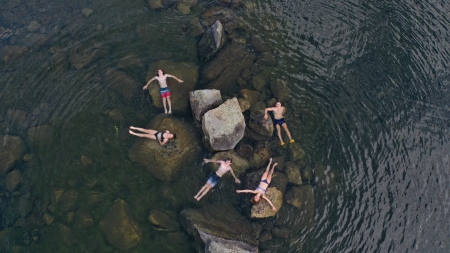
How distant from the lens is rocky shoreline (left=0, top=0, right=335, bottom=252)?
14.7 metres

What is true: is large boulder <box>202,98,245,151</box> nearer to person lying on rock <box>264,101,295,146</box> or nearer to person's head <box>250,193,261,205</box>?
person lying on rock <box>264,101,295,146</box>

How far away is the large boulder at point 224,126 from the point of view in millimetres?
15516

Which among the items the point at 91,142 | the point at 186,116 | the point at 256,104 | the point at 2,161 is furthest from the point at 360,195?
the point at 2,161

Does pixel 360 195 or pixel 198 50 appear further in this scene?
pixel 198 50

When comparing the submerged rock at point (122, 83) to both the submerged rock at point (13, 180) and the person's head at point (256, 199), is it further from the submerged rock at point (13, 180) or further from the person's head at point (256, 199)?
the person's head at point (256, 199)

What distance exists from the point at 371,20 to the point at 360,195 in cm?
1085

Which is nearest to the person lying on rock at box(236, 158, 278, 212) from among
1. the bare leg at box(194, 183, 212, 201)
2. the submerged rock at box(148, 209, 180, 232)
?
the bare leg at box(194, 183, 212, 201)

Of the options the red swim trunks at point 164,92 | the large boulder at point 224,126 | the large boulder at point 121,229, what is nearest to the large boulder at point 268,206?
the large boulder at point 224,126

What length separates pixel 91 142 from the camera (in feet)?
54.0

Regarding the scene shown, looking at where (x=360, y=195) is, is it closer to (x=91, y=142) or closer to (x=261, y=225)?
(x=261, y=225)

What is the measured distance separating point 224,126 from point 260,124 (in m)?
2.03

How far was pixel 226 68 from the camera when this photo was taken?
17.8 m

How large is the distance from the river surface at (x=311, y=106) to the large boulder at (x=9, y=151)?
39cm

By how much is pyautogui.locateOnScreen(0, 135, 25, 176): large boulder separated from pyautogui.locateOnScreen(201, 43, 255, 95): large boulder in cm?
949
